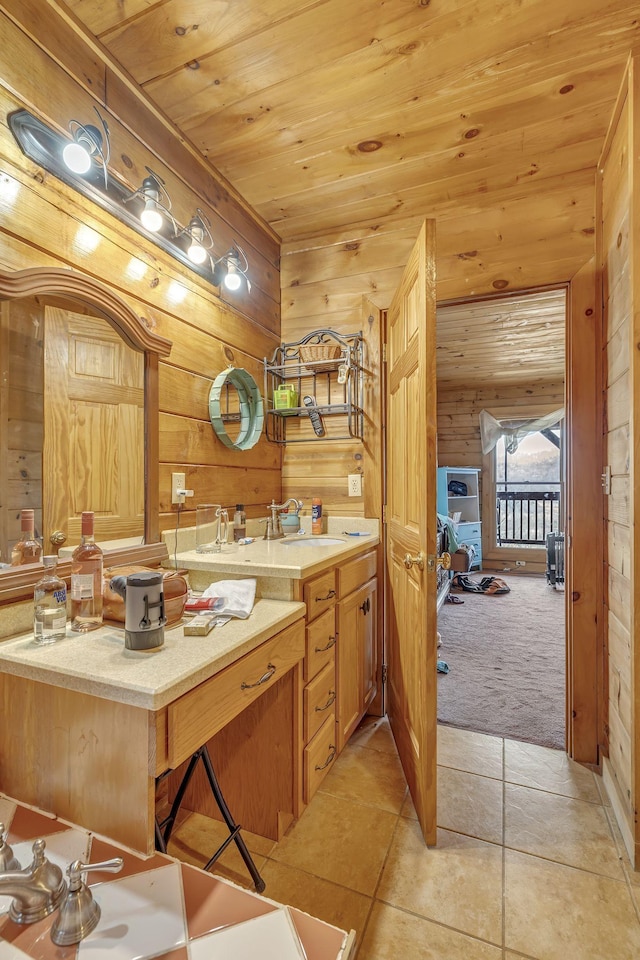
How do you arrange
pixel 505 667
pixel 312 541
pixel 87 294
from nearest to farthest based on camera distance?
pixel 87 294, pixel 312 541, pixel 505 667

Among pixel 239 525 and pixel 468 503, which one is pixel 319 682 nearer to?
pixel 239 525

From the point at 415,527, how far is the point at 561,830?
1172mm

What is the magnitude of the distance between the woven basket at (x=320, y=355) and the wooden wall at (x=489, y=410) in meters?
4.20

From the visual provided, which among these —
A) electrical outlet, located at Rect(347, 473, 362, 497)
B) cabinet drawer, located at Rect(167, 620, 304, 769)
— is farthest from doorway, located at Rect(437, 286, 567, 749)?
cabinet drawer, located at Rect(167, 620, 304, 769)

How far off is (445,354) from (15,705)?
482cm

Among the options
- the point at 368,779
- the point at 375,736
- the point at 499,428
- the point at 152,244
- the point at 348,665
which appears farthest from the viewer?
the point at 499,428

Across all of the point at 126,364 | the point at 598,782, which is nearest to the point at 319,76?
the point at 126,364

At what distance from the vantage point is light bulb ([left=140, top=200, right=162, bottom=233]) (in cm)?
153

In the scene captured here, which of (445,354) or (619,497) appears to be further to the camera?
(445,354)

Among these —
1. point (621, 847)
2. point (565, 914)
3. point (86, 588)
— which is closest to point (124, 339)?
point (86, 588)

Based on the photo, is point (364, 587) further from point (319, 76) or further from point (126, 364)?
point (319, 76)

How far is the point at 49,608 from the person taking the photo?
3.71 ft

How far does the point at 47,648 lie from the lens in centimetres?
106

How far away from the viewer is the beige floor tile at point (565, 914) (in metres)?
1.13
